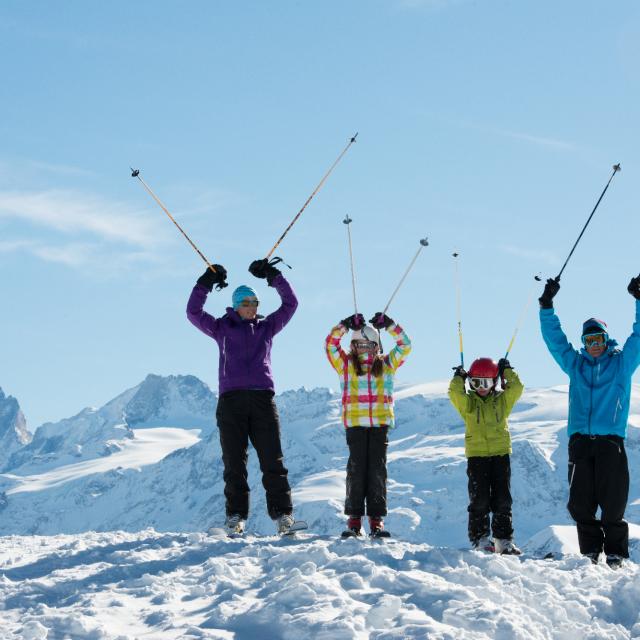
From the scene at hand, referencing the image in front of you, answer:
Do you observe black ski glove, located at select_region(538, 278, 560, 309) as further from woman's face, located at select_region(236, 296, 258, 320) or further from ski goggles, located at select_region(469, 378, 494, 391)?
woman's face, located at select_region(236, 296, 258, 320)

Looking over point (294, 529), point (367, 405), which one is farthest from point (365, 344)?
point (294, 529)

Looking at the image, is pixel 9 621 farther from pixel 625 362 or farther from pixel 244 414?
pixel 625 362

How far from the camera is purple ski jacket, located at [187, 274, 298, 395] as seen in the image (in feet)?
36.0

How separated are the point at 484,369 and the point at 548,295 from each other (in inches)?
42.9

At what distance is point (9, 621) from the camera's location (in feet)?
24.1

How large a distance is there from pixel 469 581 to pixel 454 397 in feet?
10.5

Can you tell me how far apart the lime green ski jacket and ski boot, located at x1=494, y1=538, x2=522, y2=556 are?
0.92 m

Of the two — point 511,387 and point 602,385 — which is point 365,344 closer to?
point 511,387

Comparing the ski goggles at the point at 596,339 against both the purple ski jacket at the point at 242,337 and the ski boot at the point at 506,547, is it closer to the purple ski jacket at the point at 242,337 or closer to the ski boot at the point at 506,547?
the ski boot at the point at 506,547

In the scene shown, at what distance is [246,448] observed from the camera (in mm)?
10828

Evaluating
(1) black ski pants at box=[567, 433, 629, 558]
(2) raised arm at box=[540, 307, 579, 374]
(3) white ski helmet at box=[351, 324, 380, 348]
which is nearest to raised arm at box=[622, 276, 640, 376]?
(2) raised arm at box=[540, 307, 579, 374]

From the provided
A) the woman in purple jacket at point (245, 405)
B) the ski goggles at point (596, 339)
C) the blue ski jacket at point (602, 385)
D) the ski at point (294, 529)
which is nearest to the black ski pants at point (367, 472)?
the ski at point (294, 529)

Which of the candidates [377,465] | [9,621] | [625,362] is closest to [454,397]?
[377,465]

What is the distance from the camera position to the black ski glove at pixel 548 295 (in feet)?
35.3
